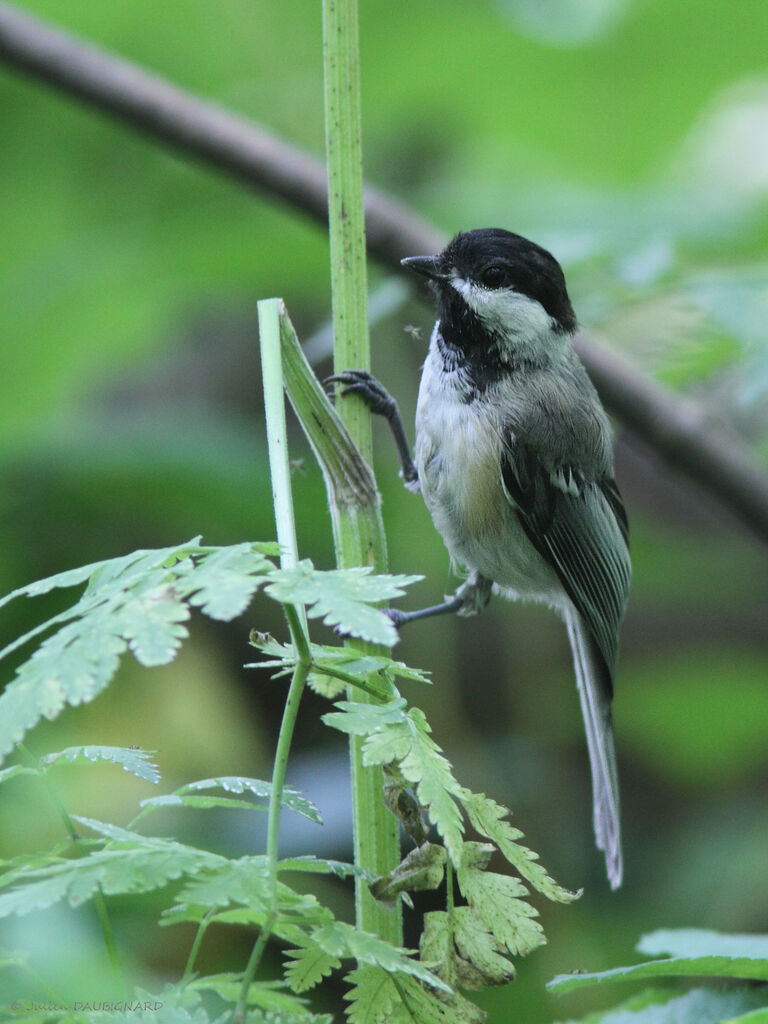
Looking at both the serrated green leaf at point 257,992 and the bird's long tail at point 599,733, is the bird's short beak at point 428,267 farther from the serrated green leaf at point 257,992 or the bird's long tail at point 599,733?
the serrated green leaf at point 257,992

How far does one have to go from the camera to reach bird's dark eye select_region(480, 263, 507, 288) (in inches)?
80.0

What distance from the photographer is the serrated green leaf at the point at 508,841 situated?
0.85 m

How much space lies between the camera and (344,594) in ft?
2.56

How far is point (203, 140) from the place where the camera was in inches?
94.3

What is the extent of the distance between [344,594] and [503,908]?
0.97 feet

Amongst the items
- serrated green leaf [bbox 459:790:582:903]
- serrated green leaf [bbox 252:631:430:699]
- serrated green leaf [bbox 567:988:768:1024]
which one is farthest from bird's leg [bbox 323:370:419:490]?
serrated green leaf [bbox 567:988:768:1024]

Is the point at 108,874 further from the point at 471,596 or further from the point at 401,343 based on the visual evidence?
the point at 401,343

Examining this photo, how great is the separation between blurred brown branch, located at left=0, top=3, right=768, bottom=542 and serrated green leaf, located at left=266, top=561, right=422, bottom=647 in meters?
1.69

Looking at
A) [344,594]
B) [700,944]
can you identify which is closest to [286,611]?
[344,594]

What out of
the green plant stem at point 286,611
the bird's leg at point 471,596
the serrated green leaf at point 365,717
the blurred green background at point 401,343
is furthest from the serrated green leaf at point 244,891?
the blurred green background at point 401,343

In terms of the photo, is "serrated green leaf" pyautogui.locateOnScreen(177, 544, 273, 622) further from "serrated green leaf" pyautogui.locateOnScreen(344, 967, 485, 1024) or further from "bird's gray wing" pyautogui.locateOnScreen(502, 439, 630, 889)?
"bird's gray wing" pyautogui.locateOnScreen(502, 439, 630, 889)

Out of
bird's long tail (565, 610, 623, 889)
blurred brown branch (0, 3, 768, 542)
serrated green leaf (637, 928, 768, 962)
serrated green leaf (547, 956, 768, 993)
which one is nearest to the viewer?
serrated green leaf (547, 956, 768, 993)

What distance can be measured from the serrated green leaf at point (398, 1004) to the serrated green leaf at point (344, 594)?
0.26 metres

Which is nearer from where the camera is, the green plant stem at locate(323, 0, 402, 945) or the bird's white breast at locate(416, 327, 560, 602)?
the green plant stem at locate(323, 0, 402, 945)
